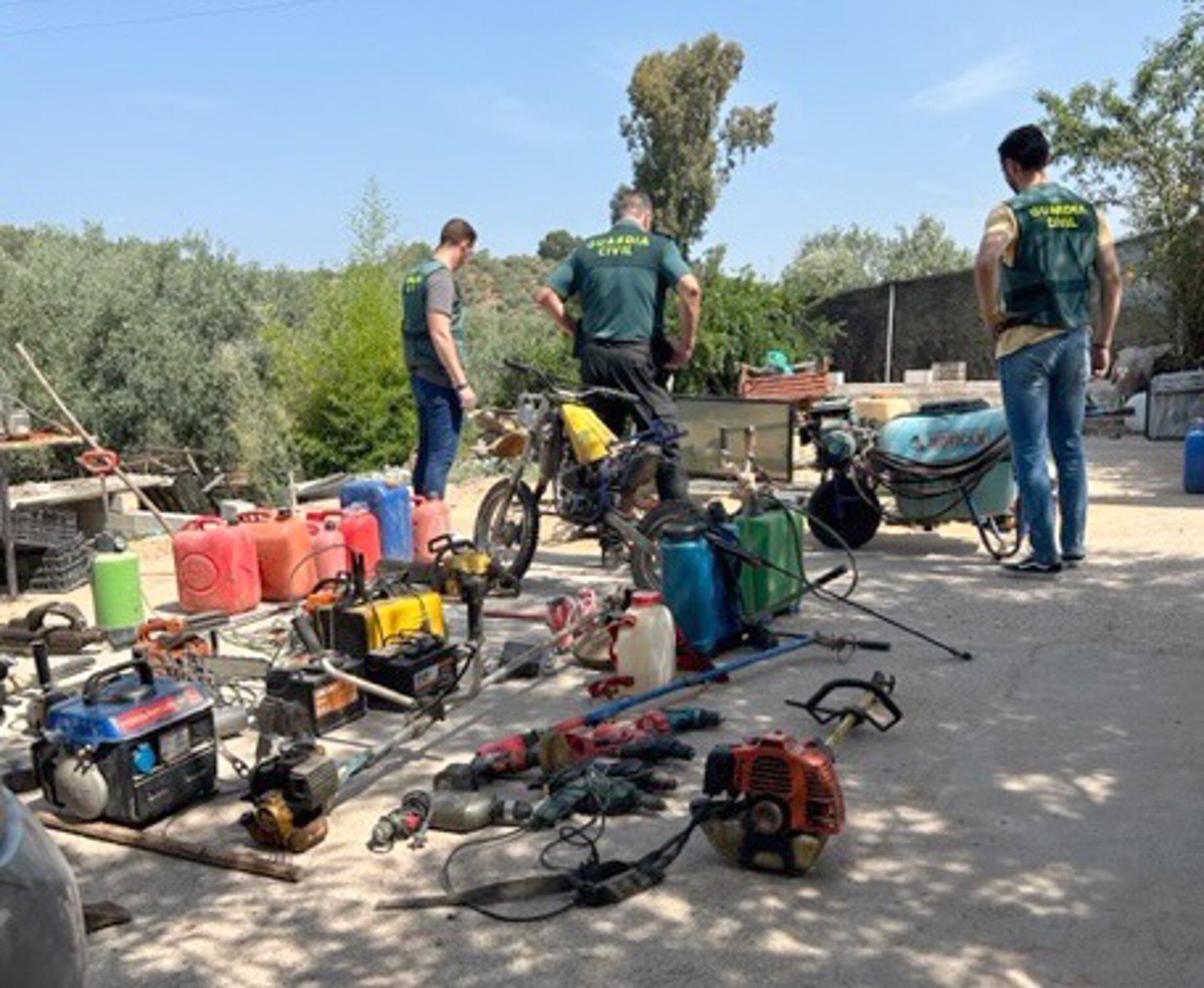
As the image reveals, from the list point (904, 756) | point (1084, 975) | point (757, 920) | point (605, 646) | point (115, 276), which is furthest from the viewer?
point (115, 276)

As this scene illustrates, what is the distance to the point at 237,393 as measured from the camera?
16.3m

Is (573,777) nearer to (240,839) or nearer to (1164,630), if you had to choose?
(240,839)

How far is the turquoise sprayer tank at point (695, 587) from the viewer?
4590 mm

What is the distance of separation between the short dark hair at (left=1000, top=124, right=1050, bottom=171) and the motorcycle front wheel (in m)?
3.12

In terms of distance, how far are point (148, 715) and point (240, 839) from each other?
0.45 metres

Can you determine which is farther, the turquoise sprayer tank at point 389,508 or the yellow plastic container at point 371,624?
the turquoise sprayer tank at point 389,508

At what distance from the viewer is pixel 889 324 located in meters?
21.6

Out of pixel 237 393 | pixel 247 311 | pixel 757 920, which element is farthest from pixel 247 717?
pixel 247 311

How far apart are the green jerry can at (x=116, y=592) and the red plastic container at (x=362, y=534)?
1.15 metres

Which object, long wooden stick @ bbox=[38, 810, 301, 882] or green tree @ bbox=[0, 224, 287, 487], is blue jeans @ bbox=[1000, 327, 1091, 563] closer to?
long wooden stick @ bbox=[38, 810, 301, 882]

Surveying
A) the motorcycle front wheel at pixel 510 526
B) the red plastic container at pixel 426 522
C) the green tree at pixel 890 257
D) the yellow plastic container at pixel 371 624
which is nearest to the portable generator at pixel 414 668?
the yellow plastic container at pixel 371 624

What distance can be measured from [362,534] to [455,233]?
6.54 feet

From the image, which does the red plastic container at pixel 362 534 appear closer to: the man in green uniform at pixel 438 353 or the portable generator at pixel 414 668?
the man in green uniform at pixel 438 353

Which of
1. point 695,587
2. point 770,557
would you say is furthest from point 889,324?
point 695,587
